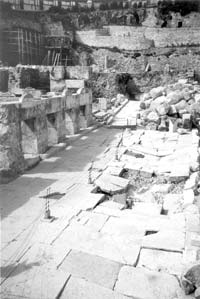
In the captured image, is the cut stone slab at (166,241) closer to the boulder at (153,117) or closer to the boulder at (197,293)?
the boulder at (197,293)

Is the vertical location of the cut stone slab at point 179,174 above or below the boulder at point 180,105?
below

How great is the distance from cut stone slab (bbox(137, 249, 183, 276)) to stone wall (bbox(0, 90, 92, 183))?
510 cm

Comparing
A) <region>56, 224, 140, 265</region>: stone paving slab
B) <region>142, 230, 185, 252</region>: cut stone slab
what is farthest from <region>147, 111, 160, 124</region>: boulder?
<region>56, 224, 140, 265</region>: stone paving slab

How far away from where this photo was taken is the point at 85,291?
15.3ft

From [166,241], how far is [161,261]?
0.56 m

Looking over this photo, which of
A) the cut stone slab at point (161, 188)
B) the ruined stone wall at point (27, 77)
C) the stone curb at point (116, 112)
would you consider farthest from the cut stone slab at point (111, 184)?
the ruined stone wall at point (27, 77)

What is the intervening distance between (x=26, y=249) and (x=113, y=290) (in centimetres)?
179

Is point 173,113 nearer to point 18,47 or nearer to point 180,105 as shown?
point 180,105

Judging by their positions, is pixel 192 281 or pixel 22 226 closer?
pixel 192 281

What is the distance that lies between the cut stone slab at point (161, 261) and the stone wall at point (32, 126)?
510 centimetres

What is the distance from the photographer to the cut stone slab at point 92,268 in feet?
16.2

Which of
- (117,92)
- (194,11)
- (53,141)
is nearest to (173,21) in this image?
(194,11)

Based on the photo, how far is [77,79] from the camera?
2045 centimetres

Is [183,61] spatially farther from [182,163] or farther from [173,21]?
[182,163]
